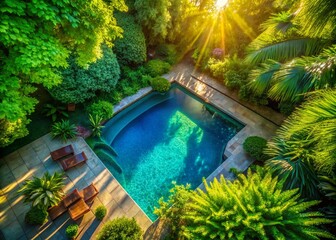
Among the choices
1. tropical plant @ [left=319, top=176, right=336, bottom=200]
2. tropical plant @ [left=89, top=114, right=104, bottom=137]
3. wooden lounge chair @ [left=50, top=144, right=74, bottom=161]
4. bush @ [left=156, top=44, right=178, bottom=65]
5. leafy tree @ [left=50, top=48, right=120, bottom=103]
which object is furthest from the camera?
bush @ [left=156, top=44, right=178, bottom=65]

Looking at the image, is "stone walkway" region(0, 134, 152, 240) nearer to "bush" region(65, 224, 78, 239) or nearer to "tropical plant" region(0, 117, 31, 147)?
"bush" region(65, 224, 78, 239)

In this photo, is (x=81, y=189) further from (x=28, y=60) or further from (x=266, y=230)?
(x=266, y=230)

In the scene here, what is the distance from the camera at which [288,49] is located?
248 inches

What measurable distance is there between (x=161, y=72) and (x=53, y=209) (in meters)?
11.6

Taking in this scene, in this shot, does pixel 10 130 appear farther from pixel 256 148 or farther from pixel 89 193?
pixel 256 148

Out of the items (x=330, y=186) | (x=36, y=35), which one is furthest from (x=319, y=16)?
(x=36, y=35)

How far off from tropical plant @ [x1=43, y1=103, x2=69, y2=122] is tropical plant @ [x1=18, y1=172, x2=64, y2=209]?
4177 millimetres

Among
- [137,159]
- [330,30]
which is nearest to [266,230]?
[330,30]

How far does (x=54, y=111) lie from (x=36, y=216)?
5.69 metres

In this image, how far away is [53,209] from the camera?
7.15 m

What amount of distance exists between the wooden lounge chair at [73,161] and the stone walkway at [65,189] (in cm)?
30

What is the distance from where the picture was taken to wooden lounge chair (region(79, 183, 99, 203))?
741cm

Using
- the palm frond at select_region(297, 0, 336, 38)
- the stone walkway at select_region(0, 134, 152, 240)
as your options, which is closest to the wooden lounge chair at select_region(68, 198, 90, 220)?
the stone walkway at select_region(0, 134, 152, 240)

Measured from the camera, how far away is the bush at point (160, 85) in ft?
44.4
